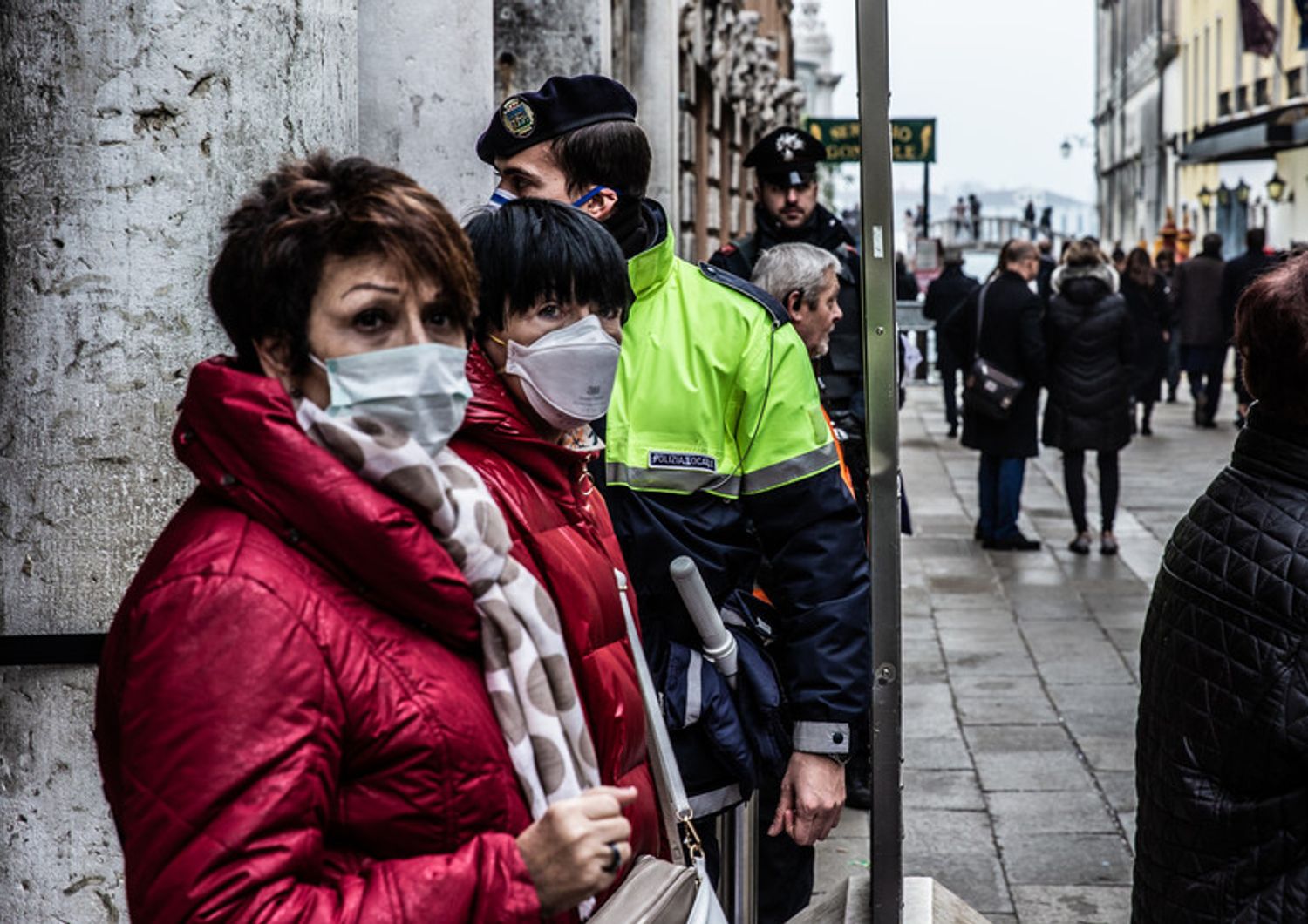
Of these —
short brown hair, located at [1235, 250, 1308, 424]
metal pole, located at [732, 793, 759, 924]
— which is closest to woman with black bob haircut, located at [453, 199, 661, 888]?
short brown hair, located at [1235, 250, 1308, 424]

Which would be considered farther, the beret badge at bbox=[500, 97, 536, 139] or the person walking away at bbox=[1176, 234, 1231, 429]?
the person walking away at bbox=[1176, 234, 1231, 429]

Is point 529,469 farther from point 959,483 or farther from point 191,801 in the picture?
point 959,483

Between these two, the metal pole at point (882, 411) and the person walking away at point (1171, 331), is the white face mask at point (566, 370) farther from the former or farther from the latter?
the person walking away at point (1171, 331)

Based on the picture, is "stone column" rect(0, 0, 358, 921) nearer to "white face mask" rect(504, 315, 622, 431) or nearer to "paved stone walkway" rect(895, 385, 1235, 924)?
"white face mask" rect(504, 315, 622, 431)

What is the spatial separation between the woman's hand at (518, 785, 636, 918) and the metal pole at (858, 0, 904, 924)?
107cm

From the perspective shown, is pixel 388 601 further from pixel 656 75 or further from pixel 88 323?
pixel 656 75

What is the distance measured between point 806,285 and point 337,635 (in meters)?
3.71

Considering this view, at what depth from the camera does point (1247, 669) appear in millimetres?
2797

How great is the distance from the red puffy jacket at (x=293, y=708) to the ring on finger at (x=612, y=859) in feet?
0.29

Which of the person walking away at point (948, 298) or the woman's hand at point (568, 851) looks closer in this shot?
the woman's hand at point (568, 851)

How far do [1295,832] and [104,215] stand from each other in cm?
206

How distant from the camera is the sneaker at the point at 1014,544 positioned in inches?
458

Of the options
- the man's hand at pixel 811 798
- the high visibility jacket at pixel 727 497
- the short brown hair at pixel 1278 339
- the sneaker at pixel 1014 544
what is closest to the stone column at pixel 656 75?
the sneaker at pixel 1014 544

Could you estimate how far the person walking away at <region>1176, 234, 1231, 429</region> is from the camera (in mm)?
19391
